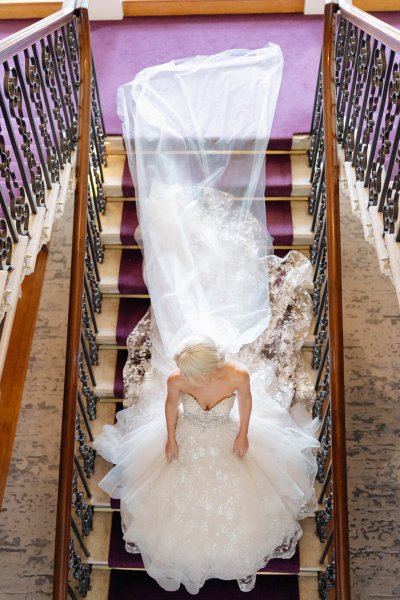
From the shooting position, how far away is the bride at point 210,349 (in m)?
3.86

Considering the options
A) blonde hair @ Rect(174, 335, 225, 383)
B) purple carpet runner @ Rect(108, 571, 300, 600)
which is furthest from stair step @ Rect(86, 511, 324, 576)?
blonde hair @ Rect(174, 335, 225, 383)

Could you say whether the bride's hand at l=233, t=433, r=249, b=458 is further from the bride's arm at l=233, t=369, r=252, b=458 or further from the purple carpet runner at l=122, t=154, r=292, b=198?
the purple carpet runner at l=122, t=154, r=292, b=198

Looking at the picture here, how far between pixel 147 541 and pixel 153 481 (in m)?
0.31

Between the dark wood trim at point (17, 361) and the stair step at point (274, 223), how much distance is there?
1.12 m

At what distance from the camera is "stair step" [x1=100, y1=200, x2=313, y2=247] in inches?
194

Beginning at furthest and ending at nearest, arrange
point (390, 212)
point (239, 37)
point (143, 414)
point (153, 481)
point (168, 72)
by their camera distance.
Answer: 1. point (239, 37)
2. point (168, 72)
3. point (143, 414)
4. point (153, 481)
5. point (390, 212)

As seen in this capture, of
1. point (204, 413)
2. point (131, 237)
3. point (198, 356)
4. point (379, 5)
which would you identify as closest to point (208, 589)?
point (204, 413)

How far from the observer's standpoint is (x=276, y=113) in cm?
538

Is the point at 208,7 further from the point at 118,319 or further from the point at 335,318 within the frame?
the point at 335,318

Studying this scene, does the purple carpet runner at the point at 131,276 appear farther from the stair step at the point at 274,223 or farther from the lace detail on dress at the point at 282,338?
the lace detail on dress at the point at 282,338

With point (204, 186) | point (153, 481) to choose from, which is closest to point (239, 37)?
point (204, 186)

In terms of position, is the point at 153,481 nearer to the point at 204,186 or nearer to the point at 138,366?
the point at 138,366

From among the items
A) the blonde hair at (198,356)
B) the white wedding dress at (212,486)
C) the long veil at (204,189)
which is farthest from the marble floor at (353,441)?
the blonde hair at (198,356)

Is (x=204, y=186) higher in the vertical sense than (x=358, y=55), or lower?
lower
